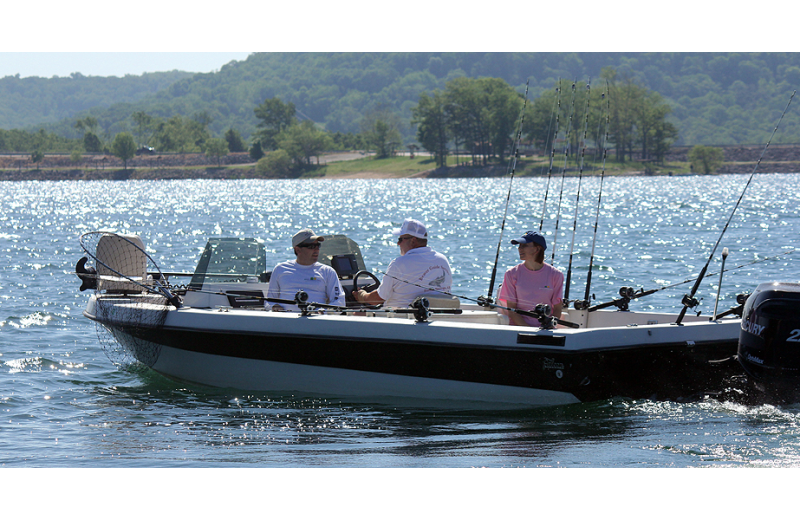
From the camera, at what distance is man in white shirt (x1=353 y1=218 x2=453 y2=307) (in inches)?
287

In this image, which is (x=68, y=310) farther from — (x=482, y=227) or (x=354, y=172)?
(x=354, y=172)

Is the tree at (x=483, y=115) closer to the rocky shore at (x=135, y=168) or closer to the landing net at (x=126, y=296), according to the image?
the rocky shore at (x=135, y=168)

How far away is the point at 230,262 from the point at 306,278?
1530mm

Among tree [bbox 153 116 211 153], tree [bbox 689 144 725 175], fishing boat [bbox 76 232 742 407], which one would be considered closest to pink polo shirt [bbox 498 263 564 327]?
fishing boat [bbox 76 232 742 407]

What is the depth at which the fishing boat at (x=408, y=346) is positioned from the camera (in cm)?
654

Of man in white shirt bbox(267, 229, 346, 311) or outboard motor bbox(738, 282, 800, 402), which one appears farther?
man in white shirt bbox(267, 229, 346, 311)

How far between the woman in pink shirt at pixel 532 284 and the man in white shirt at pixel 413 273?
57 centimetres

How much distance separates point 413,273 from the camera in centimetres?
731

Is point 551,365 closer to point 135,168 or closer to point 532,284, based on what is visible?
point 532,284

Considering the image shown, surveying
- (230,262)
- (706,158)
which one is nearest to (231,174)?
(706,158)

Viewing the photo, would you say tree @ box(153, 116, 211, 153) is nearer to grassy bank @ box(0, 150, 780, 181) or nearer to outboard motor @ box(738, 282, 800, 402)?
grassy bank @ box(0, 150, 780, 181)

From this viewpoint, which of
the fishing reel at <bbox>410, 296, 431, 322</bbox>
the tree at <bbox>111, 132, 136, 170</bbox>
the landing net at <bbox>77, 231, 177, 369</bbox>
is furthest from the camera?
the tree at <bbox>111, 132, 136, 170</bbox>

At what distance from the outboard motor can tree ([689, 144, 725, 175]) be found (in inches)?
4847
